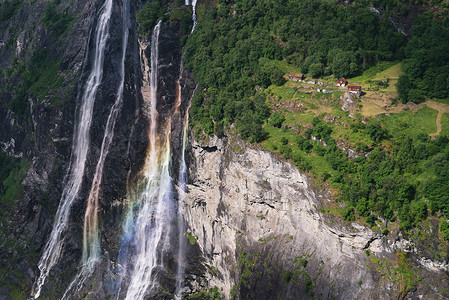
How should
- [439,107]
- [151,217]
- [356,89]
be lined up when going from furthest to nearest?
[151,217], [356,89], [439,107]

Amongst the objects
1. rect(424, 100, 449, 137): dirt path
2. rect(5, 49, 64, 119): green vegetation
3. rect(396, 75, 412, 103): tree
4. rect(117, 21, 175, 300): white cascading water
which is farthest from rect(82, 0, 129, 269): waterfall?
rect(424, 100, 449, 137): dirt path

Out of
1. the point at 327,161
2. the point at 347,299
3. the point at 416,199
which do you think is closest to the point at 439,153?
the point at 416,199

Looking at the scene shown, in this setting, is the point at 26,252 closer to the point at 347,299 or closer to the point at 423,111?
the point at 347,299

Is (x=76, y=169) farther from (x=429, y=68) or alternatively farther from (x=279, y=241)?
(x=429, y=68)

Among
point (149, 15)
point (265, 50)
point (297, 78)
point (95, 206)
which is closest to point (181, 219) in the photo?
Answer: point (95, 206)

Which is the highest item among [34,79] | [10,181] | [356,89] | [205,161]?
[34,79]

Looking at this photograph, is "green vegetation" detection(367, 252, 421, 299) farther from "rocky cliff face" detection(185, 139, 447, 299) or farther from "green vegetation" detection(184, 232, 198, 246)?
"green vegetation" detection(184, 232, 198, 246)
